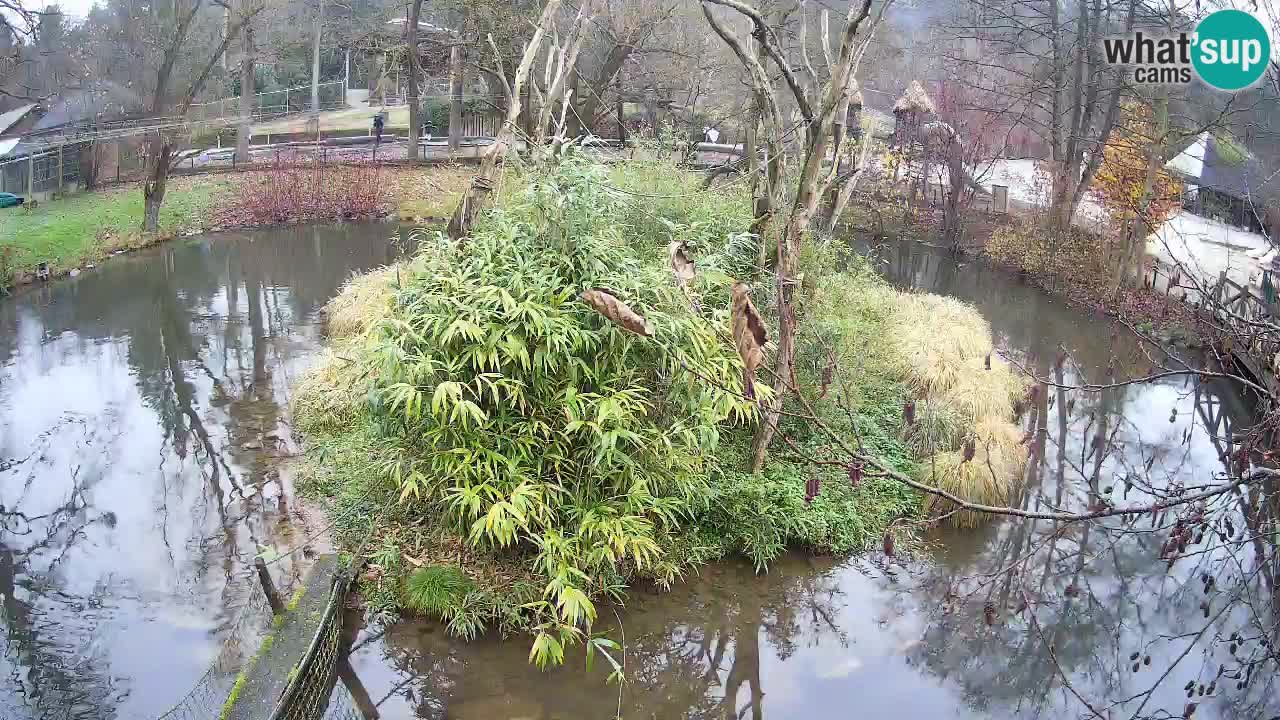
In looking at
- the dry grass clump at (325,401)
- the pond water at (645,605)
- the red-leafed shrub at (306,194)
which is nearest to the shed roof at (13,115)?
the red-leafed shrub at (306,194)

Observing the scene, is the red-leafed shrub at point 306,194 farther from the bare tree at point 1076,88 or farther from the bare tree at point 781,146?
the bare tree at point 781,146

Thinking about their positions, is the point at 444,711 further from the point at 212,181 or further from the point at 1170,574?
the point at 212,181

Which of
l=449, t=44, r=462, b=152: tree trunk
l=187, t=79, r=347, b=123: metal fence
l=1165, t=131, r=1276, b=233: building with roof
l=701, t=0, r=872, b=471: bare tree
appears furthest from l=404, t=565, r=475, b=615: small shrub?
l=187, t=79, r=347, b=123: metal fence

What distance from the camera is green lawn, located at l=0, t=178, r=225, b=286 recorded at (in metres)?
13.3

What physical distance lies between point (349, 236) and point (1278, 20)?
14.3m

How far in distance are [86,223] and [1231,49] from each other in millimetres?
14423

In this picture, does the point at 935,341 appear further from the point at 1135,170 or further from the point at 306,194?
the point at 306,194

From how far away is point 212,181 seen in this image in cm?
1811

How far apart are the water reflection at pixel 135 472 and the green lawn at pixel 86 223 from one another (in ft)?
1.96

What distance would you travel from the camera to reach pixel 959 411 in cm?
796

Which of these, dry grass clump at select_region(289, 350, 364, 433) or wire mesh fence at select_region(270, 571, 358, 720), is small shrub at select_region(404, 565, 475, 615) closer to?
wire mesh fence at select_region(270, 571, 358, 720)

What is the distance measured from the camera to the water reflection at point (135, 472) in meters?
5.62

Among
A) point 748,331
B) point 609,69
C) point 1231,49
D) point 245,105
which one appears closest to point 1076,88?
point 1231,49

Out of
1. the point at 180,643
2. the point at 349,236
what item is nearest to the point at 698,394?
the point at 180,643
